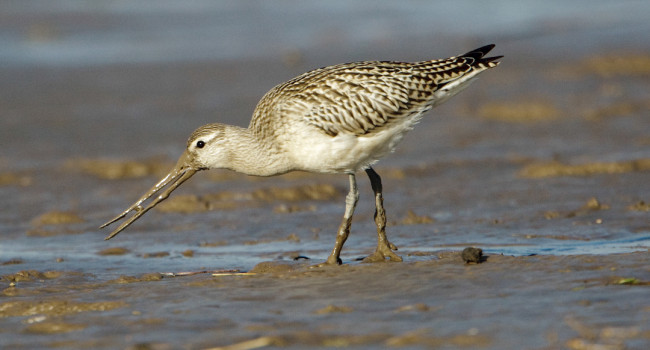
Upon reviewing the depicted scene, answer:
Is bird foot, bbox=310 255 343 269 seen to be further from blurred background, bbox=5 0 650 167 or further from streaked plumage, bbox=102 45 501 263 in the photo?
blurred background, bbox=5 0 650 167

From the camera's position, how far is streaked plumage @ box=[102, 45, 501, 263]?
8.16 meters

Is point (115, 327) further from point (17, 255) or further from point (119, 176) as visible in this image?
point (119, 176)

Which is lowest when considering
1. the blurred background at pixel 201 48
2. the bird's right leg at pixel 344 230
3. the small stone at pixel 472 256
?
the small stone at pixel 472 256

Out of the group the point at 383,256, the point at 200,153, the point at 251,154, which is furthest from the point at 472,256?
the point at 200,153

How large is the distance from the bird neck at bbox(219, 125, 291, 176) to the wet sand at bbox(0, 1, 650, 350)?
2.41ft

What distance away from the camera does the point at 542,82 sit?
53.7 feet

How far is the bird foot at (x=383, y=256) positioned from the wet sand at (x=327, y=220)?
4.1 inches

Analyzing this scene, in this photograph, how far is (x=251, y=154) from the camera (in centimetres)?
834

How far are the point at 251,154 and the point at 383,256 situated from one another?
52.9 inches

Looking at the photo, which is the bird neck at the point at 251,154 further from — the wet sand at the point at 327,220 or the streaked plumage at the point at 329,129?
the wet sand at the point at 327,220

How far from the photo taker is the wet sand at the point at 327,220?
231 inches

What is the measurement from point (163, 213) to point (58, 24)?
14.7 meters

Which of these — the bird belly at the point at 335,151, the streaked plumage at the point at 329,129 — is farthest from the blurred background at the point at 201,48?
the bird belly at the point at 335,151

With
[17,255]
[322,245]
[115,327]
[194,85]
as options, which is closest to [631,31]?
[194,85]
